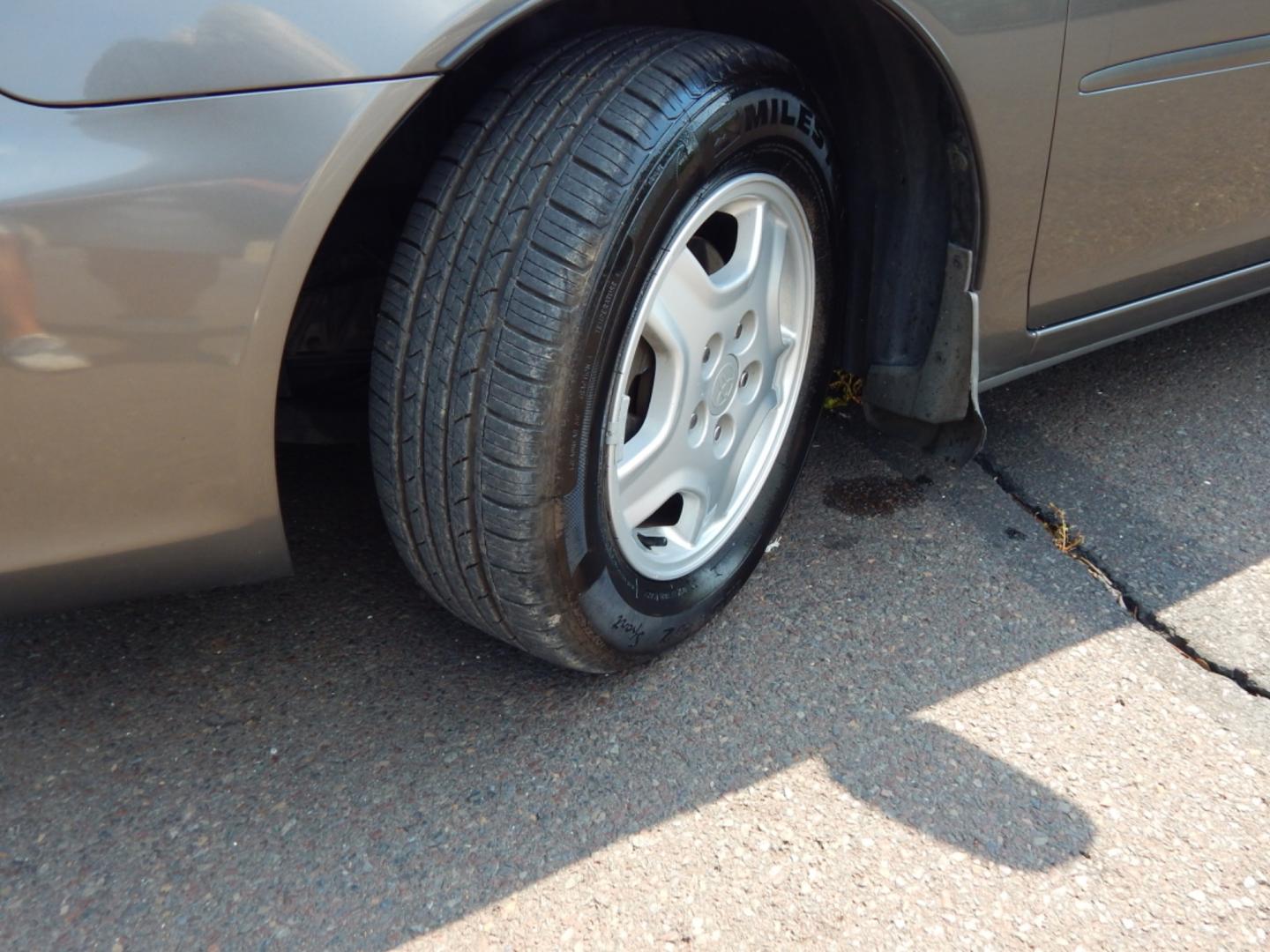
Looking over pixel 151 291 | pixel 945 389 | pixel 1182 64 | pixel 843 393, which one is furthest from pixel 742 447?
pixel 151 291

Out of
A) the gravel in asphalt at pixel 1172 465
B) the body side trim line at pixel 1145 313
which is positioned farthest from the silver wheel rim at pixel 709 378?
the gravel in asphalt at pixel 1172 465

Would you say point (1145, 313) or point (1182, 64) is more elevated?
point (1182, 64)

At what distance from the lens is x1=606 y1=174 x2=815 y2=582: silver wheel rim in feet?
5.43

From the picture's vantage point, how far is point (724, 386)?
6.07 feet

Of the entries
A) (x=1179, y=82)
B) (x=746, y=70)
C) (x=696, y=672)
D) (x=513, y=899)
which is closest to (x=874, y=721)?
(x=696, y=672)

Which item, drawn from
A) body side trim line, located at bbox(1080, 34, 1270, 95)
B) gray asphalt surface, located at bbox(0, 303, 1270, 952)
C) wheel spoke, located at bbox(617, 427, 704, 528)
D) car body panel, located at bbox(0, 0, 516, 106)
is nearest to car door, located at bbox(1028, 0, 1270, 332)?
body side trim line, located at bbox(1080, 34, 1270, 95)

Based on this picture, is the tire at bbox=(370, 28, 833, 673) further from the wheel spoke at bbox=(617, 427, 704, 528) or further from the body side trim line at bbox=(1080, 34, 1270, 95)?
the body side trim line at bbox=(1080, 34, 1270, 95)

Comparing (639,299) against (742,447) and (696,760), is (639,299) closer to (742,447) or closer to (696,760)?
(742,447)

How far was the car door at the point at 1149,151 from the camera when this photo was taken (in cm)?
180

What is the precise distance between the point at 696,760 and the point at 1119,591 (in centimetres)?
89

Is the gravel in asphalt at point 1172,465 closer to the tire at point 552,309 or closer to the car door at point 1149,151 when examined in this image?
the car door at point 1149,151

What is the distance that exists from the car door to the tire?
0.45 metres

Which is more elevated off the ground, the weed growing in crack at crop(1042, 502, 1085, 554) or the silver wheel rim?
the silver wheel rim

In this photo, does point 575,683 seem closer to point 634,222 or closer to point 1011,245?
point 634,222
